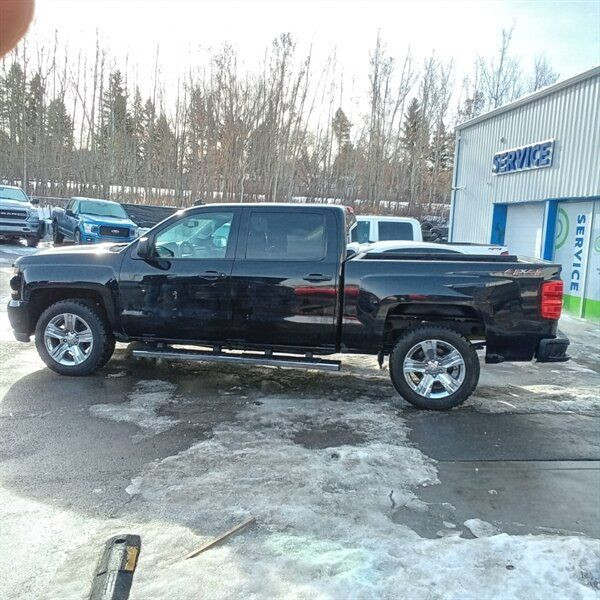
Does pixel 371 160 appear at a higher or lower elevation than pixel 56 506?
higher

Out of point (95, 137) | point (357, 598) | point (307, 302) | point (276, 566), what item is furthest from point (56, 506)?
point (95, 137)

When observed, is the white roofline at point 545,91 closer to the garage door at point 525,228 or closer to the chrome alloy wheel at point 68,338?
the garage door at point 525,228

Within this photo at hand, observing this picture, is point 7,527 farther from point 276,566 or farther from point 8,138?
point 8,138

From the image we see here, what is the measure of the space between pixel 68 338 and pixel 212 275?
1770 millimetres

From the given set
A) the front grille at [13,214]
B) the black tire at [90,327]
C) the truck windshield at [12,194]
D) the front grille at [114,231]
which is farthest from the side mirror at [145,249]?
the truck windshield at [12,194]

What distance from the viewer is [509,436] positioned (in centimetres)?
495

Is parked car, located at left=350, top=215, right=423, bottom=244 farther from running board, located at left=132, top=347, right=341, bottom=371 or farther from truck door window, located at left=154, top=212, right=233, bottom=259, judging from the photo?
running board, located at left=132, top=347, right=341, bottom=371

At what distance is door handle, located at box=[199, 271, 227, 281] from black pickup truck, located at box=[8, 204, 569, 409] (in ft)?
0.08

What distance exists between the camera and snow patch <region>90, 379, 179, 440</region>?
4840mm

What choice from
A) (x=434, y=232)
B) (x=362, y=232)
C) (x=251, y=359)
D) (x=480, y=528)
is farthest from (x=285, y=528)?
(x=434, y=232)

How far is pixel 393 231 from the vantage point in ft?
44.8

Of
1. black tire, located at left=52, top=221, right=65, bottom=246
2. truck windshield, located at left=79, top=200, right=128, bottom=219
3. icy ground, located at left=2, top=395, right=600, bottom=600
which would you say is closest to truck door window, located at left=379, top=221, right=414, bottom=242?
truck windshield, located at left=79, top=200, right=128, bottom=219

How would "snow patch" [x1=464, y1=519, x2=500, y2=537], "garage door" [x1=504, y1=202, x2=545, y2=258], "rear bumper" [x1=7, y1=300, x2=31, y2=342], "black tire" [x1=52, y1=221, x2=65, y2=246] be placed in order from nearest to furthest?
"snow patch" [x1=464, y1=519, x2=500, y2=537], "rear bumper" [x1=7, y1=300, x2=31, y2=342], "garage door" [x1=504, y1=202, x2=545, y2=258], "black tire" [x1=52, y1=221, x2=65, y2=246]

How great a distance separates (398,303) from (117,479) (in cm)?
297
